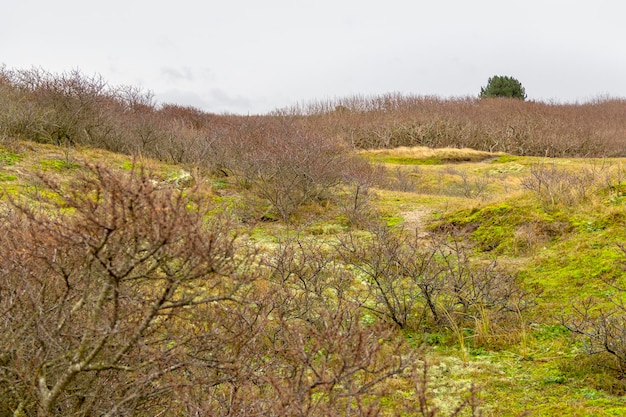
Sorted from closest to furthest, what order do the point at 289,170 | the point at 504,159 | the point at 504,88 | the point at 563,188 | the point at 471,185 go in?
the point at 563,188, the point at 289,170, the point at 471,185, the point at 504,159, the point at 504,88

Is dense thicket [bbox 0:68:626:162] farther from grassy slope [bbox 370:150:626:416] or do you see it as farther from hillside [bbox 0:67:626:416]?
grassy slope [bbox 370:150:626:416]

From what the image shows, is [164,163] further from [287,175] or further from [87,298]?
[87,298]

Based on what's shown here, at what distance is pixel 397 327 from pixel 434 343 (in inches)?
19.3

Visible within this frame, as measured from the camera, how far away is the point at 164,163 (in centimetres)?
1619

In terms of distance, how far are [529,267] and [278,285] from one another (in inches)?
144

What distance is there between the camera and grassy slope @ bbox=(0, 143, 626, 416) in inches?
156

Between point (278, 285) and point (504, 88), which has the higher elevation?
point (504, 88)

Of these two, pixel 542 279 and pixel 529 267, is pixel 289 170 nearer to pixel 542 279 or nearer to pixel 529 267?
pixel 529 267

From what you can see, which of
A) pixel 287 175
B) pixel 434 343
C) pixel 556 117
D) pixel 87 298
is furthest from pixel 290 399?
pixel 556 117

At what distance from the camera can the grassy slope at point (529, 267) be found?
3961mm

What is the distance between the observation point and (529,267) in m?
7.16

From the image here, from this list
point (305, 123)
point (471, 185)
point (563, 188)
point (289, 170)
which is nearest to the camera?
point (563, 188)

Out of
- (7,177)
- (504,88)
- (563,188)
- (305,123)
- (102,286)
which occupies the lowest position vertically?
(102,286)

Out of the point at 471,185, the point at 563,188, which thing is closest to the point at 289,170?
the point at 563,188
